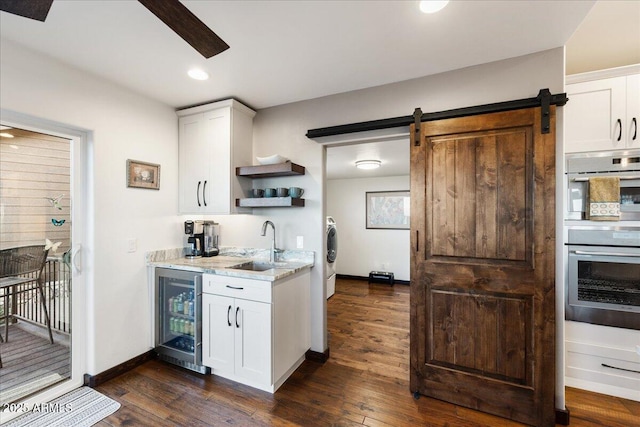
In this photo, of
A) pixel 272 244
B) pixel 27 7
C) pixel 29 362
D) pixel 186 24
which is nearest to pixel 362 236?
pixel 272 244

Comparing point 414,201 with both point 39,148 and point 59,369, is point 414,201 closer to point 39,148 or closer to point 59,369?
point 39,148

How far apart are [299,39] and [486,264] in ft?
6.55

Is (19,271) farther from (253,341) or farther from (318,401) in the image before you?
(318,401)

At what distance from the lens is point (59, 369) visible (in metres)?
2.18

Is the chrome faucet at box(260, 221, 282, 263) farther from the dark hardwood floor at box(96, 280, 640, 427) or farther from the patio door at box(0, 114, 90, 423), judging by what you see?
the patio door at box(0, 114, 90, 423)

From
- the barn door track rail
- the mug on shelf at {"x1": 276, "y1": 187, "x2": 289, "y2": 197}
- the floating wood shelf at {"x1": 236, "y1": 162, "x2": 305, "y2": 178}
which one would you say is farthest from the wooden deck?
the barn door track rail

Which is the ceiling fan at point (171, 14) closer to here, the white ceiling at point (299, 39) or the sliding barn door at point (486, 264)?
the white ceiling at point (299, 39)

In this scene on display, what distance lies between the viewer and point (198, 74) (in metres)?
2.20

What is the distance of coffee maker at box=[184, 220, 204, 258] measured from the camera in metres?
2.90

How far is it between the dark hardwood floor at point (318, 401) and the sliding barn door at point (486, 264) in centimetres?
22

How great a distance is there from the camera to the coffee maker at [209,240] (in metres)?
2.95

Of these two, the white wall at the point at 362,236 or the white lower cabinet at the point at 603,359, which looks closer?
the white lower cabinet at the point at 603,359

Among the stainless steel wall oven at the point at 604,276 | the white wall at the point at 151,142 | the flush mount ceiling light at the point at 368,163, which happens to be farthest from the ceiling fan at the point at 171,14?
the flush mount ceiling light at the point at 368,163

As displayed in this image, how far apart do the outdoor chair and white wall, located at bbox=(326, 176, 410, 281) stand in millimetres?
5055
